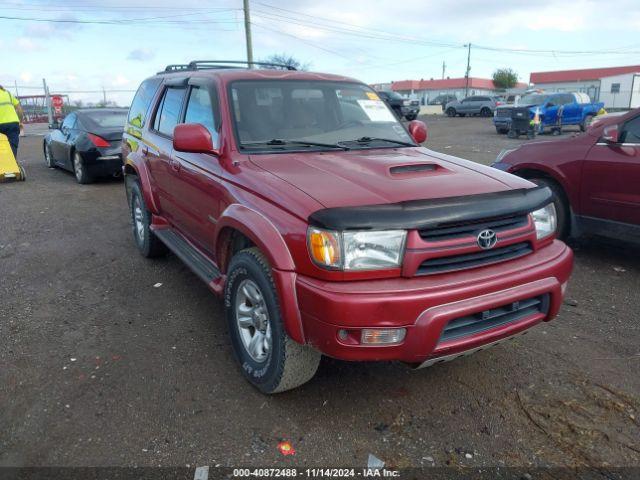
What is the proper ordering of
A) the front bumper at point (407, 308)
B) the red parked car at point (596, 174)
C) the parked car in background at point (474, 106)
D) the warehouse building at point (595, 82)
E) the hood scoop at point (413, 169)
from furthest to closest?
the warehouse building at point (595, 82) → the parked car in background at point (474, 106) → the red parked car at point (596, 174) → the hood scoop at point (413, 169) → the front bumper at point (407, 308)

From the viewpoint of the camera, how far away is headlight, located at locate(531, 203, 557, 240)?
9.61 feet

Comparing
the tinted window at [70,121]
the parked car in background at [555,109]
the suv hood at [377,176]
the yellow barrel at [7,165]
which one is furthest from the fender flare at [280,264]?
the parked car in background at [555,109]

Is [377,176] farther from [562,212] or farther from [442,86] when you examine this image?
[442,86]

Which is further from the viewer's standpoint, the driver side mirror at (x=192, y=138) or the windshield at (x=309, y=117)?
the windshield at (x=309, y=117)

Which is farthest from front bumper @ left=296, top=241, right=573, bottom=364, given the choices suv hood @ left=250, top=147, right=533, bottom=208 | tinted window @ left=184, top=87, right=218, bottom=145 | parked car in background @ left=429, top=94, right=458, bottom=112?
parked car in background @ left=429, top=94, right=458, bottom=112

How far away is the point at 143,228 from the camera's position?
5.34 meters

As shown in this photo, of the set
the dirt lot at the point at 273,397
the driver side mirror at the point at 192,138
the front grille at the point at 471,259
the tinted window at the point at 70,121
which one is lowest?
the dirt lot at the point at 273,397

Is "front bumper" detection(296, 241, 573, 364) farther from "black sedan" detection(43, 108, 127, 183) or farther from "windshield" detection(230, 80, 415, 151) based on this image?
"black sedan" detection(43, 108, 127, 183)

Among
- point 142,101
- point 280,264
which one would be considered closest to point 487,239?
point 280,264

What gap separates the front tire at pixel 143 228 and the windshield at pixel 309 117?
6.49ft

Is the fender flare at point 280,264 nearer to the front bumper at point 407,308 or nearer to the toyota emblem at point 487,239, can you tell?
the front bumper at point 407,308

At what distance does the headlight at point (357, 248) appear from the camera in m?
2.38

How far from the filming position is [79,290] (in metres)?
4.68

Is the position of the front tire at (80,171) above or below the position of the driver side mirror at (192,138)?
below
